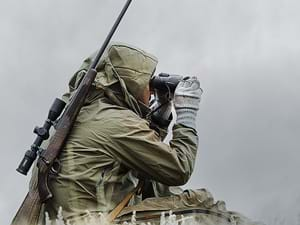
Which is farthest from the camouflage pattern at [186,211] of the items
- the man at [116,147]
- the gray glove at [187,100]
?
the gray glove at [187,100]

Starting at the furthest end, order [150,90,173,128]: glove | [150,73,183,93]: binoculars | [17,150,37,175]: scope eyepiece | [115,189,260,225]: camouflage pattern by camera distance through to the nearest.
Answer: [150,90,173,128]: glove → [150,73,183,93]: binoculars → [17,150,37,175]: scope eyepiece → [115,189,260,225]: camouflage pattern

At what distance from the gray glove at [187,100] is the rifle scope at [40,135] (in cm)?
72

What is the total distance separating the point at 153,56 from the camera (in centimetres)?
588

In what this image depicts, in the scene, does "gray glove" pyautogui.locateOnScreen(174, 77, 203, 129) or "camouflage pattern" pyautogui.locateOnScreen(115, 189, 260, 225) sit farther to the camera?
"gray glove" pyautogui.locateOnScreen(174, 77, 203, 129)

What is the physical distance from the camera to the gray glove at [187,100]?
5.64 metres

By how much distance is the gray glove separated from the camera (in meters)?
5.64

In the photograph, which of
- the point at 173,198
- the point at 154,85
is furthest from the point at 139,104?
the point at 173,198

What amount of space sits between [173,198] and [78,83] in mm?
953

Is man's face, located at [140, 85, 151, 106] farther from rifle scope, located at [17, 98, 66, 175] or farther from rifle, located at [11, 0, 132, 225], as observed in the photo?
rifle scope, located at [17, 98, 66, 175]

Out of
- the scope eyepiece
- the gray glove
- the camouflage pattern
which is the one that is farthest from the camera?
the gray glove

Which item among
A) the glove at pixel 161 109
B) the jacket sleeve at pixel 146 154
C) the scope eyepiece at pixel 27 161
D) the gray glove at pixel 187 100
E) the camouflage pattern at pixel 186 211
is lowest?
the scope eyepiece at pixel 27 161

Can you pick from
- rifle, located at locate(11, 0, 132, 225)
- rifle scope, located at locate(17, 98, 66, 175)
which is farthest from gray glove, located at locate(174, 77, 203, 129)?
rifle scope, located at locate(17, 98, 66, 175)

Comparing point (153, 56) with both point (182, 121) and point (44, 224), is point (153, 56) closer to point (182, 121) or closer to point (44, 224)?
point (182, 121)

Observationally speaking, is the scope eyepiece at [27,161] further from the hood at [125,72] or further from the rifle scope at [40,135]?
the hood at [125,72]
